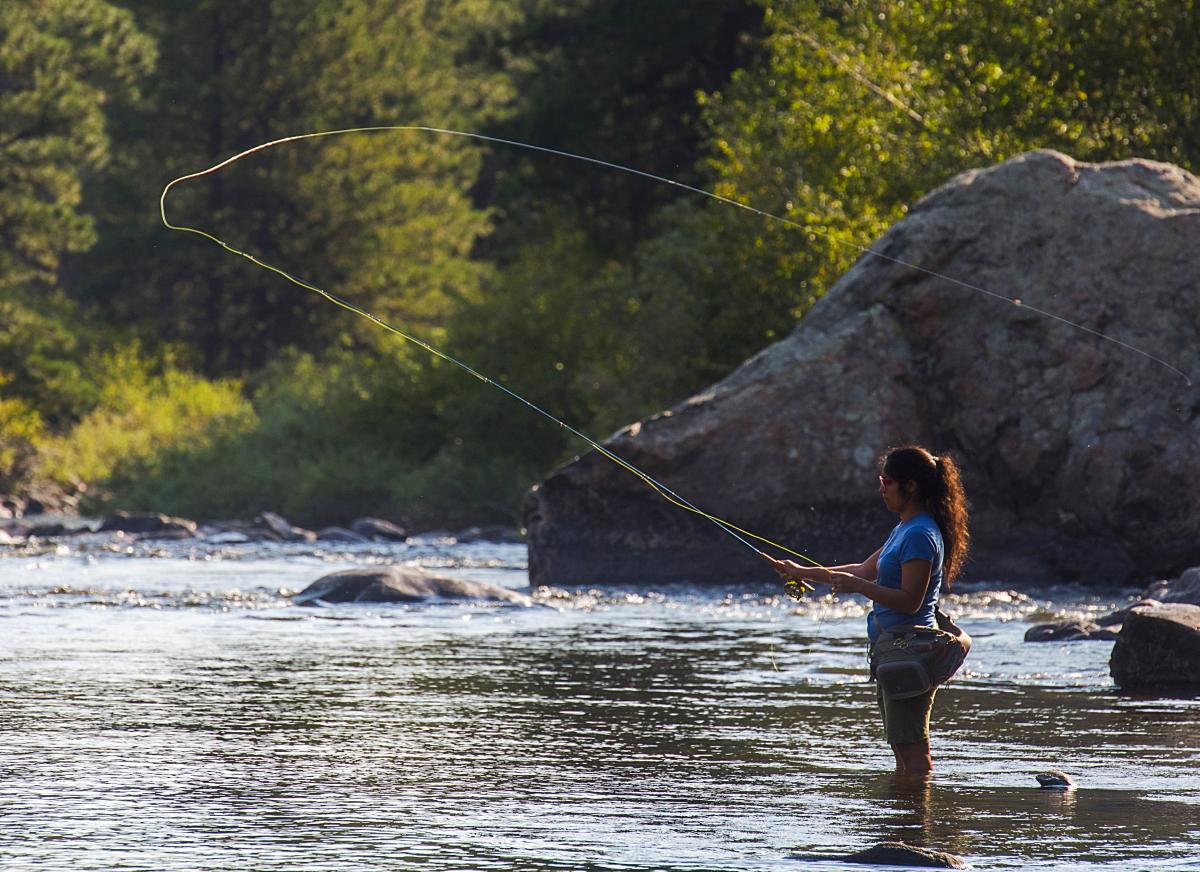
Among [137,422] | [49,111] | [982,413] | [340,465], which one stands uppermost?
[49,111]

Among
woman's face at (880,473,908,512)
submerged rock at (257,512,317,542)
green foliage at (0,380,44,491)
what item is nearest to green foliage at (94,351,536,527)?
submerged rock at (257,512,317,542)

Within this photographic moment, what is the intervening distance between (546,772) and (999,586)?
933cm

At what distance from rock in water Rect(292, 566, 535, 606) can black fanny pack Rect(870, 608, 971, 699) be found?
805cm

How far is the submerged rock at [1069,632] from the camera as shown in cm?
1222

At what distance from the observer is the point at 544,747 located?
Result: 322 inches

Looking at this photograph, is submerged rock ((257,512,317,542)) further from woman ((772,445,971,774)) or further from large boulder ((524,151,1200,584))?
woman ((772,445,971,774))

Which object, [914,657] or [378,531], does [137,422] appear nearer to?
[378,531]

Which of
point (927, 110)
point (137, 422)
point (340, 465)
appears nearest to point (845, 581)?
point (927, 110)

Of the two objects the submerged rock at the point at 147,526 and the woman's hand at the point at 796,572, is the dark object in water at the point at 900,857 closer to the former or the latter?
the woman's hand at the point at 796,572

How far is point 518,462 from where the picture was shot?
28422 mm

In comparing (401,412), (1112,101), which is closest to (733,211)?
(1112,101)

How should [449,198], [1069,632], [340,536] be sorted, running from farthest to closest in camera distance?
[449,198], [340,536], [1069,632]

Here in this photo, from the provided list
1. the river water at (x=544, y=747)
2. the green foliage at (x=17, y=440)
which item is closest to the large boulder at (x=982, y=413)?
the river water at (x=544, y=747)

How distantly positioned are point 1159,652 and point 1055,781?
300cm
